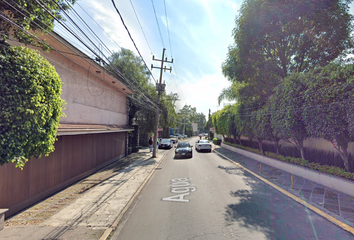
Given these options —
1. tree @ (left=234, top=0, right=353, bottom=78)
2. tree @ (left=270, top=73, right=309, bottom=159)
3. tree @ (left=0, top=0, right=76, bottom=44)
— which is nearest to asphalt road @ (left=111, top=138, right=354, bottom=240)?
tree @ (left=270, top=73, right=309, bottom=159)

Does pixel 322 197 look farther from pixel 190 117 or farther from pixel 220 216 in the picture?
pixel 190 117

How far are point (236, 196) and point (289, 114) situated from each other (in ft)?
20.6

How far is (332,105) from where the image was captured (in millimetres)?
7512

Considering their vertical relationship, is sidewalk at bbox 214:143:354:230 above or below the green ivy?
below

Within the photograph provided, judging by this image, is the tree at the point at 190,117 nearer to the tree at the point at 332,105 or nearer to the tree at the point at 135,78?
the tree at the point at 135,78

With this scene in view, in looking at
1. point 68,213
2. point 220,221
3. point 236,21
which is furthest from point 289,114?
point 68,213

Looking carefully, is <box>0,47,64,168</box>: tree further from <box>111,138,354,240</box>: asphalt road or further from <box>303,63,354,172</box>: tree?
<box>303,63,354,172</box>: tree

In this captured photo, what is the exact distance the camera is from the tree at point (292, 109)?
9.70m

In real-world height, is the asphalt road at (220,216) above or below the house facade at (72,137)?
below

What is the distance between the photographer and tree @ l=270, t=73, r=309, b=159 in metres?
9.70

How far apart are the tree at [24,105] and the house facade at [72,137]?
193cm

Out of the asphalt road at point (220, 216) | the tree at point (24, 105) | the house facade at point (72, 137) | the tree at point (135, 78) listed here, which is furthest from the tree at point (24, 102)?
the tree at point (135, 78)

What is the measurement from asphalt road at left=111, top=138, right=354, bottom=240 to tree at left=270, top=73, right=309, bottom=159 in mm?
4244

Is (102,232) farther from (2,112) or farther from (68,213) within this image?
(2,112)
